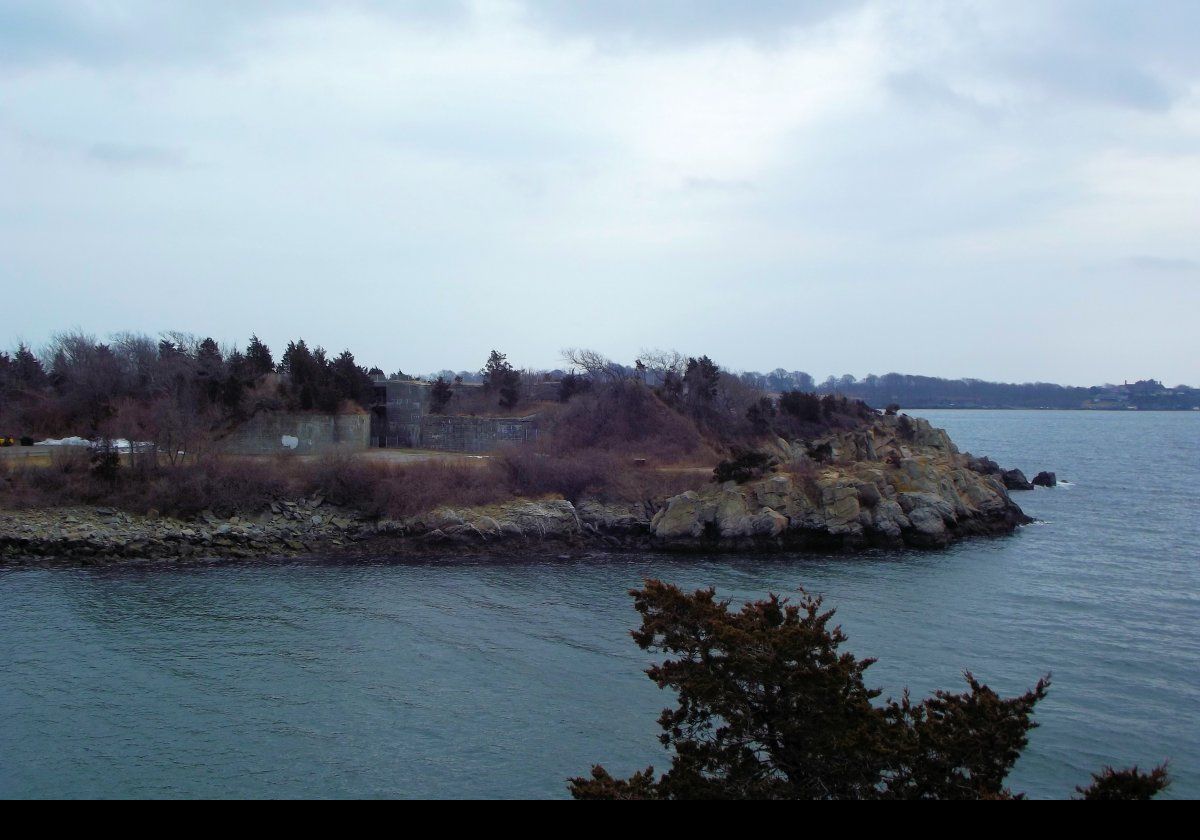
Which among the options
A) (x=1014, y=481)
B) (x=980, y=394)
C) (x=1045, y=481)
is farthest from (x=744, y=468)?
(x=980, y=394)

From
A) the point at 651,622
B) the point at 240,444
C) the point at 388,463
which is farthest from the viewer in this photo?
the point at 240,444

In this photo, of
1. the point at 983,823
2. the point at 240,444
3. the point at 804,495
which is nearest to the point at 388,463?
the point at 240,444

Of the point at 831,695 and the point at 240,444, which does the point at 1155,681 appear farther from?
the point at 240,444

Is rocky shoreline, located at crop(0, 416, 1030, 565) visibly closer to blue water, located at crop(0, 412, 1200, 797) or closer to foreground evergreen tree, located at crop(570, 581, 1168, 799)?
blue water, located at crop(0, 412, 1200, 797)

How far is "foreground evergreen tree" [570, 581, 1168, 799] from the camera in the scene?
7652 millimetres

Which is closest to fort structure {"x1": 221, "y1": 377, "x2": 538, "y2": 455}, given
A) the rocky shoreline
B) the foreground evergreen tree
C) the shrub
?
the rocky shoreline

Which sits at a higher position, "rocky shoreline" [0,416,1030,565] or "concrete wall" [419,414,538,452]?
"concrete wall" [419,414,538,452]

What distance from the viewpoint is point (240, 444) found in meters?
38.2

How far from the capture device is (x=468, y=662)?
1723 cm

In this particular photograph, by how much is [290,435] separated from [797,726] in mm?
34042

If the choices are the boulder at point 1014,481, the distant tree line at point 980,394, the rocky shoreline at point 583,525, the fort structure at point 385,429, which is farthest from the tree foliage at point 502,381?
the distant tree line at point 980,394

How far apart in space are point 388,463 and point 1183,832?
3391cm

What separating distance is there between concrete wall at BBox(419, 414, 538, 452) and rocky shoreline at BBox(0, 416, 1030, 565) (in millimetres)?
8621

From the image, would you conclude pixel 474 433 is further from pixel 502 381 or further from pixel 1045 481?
pixel 1045 481
